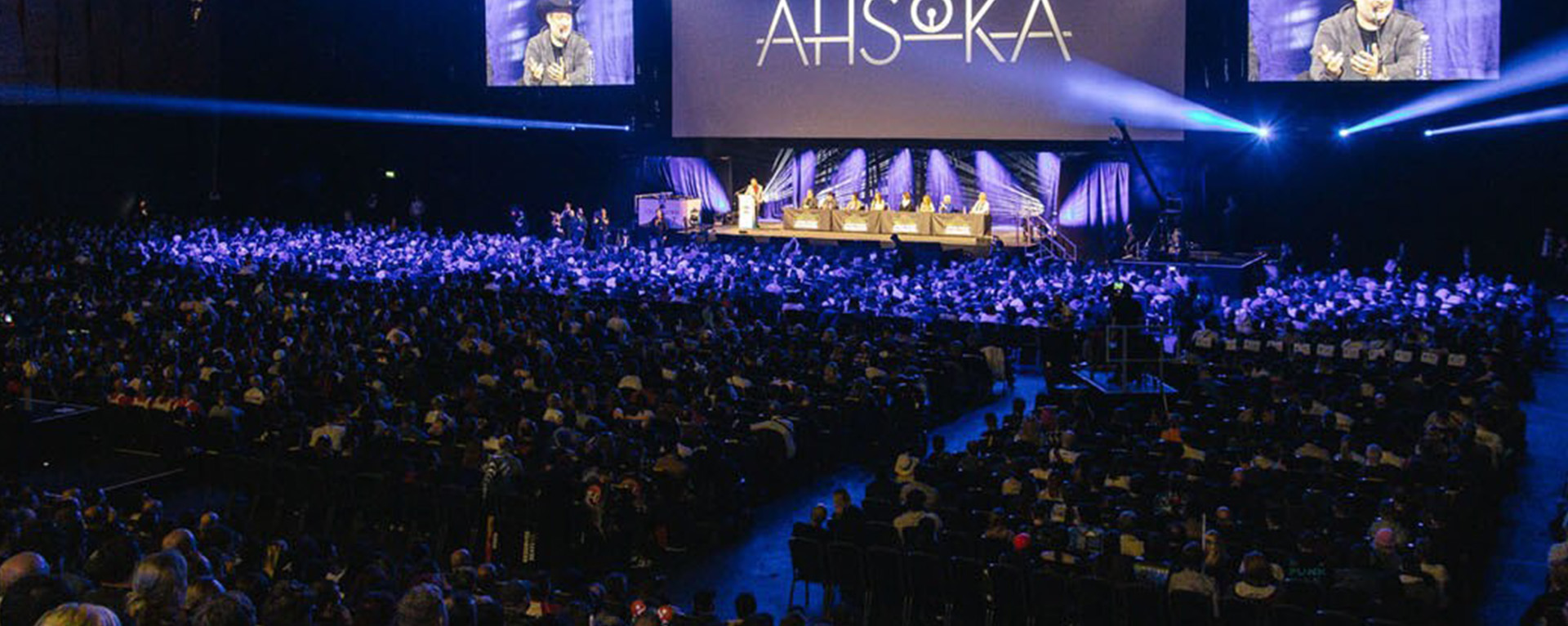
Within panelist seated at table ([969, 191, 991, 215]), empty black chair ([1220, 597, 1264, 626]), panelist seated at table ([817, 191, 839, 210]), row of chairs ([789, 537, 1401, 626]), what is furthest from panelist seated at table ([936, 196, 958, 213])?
empty black chair ([1220, 597, 1264, 626])

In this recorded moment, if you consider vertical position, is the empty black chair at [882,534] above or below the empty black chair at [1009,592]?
above

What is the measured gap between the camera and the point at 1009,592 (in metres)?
10.5

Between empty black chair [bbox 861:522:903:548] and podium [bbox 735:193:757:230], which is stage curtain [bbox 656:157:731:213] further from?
empty black chair [bbox 861:522:903:548]

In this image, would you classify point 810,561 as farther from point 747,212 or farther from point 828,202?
point 747,212

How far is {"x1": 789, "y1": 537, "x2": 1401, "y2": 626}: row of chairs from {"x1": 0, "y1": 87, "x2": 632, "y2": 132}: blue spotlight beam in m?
29.2

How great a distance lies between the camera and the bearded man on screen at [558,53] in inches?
1528

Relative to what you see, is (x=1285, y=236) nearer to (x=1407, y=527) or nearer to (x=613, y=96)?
(x=613, y=96)

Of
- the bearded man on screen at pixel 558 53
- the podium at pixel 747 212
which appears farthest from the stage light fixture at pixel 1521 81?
the bearded man on screen at pixel 558 53

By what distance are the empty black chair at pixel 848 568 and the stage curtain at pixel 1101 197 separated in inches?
903

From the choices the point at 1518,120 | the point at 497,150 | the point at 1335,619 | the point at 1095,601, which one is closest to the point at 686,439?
the point at 1095,601

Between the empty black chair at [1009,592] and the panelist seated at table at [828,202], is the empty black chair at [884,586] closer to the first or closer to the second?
the empty black chair at [1009,592]

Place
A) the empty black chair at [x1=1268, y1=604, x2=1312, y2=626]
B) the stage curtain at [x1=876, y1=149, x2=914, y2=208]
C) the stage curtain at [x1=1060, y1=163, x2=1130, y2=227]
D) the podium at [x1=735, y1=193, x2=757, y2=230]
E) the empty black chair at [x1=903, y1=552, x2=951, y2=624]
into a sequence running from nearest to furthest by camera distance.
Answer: the empty black chair at [x1=1268, y1=604, x2=1312, y2=626] → the empty black chair at [x1=903, y1=552, x2=951, y2=624] → the stage curtain at [x1=1060, y1=163, x2=1130, y2=227] → the stage curtain at [x1=876, y1=149, x2=914, y2=208] → the podium at [x1=735, y1=193, x2=757, y2=230]

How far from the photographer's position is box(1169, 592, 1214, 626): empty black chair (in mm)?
9797

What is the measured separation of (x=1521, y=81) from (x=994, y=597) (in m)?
23.1
